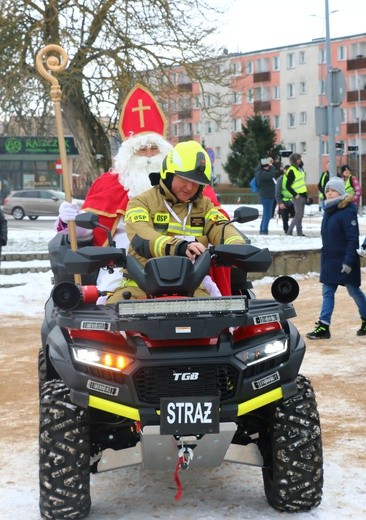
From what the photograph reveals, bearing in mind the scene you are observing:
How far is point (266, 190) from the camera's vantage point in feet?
78.0

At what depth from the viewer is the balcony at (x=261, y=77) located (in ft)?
296

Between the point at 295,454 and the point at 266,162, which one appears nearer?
the point at 295,454

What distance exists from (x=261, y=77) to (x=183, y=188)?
86607 millimetres

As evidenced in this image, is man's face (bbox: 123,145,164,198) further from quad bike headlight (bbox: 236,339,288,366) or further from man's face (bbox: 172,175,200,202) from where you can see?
quad bike headlight (bbox: 236,339,288,366)

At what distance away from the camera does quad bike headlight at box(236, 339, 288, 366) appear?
4516 mm

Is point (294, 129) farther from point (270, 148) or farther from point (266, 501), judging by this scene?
point (266, 501)

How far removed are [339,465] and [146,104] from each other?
3303 millimetres

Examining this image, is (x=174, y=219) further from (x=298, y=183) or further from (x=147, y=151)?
(x=298, y=183)

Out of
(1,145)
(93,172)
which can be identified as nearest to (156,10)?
(93,172)

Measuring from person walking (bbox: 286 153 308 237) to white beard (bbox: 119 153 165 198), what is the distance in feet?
49.4

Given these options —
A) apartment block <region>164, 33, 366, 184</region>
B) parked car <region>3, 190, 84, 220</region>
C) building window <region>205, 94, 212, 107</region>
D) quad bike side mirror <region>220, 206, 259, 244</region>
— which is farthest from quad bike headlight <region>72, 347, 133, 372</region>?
apartment block <region>164, 33, 366, 184</region>

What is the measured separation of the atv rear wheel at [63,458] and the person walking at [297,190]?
17718 millimetres

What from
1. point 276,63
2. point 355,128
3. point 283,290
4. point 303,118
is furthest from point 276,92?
point 283,290

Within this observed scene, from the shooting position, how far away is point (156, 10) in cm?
2144
